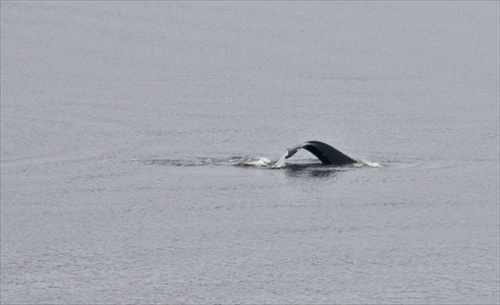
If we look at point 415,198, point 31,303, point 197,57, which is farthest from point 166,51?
point 31,303

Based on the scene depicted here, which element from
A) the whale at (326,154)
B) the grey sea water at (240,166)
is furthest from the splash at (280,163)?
the whale at (326,154)

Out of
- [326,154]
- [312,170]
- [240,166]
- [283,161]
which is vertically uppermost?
[326,154]

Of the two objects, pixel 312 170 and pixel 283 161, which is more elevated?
pixel 283 161

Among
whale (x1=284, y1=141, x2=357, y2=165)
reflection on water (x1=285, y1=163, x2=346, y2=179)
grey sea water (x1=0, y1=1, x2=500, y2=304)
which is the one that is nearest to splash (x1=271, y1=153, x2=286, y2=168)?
reflection on water (x1=285, y1=163, x2=346, y2=179)

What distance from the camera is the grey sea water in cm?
3566

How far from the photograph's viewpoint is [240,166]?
46094 millimetres

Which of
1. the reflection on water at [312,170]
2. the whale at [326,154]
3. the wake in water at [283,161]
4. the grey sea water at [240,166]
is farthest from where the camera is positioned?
the wake in water at [283,161]

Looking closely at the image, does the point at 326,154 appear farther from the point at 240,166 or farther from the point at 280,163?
the point at 240,166

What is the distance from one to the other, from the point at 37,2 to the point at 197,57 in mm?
18264

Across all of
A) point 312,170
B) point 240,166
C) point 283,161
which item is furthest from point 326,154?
point 240,166

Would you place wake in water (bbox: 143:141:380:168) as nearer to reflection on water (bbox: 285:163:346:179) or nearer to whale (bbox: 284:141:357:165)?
whale (bbox: 284:141:357:165)

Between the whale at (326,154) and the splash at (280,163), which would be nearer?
the whale at (326,154)

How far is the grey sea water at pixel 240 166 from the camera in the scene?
35656mm

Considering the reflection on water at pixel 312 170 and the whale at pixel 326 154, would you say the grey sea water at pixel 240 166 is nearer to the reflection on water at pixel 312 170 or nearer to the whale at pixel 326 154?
the reflection on water at pixel 312 170
